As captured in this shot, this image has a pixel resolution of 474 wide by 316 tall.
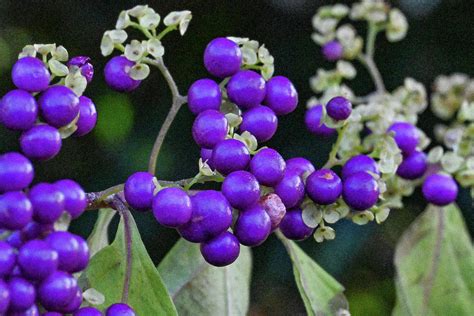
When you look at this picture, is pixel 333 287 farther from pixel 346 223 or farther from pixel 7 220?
pixel 346 223

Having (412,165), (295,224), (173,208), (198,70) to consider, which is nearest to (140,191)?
(173,208)

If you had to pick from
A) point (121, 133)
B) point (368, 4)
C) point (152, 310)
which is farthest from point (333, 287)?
point (121, 133)

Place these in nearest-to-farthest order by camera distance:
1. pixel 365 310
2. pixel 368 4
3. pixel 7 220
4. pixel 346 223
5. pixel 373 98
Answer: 1. pixel 7 220
2. pixel 373 98
3. pixel 368 4
4. pixel 346 223
5. pixel 365 310

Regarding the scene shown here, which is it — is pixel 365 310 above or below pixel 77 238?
below

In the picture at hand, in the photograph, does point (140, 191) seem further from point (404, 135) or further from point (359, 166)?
point (404, 135)

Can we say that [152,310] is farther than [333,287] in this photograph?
No

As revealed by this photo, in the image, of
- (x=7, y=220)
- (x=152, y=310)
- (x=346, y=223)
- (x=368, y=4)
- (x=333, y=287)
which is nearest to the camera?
(x=7, y=220)

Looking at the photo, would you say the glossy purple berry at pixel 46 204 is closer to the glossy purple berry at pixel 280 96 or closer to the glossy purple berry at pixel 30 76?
the glossy purple berry at pixel 30 76
